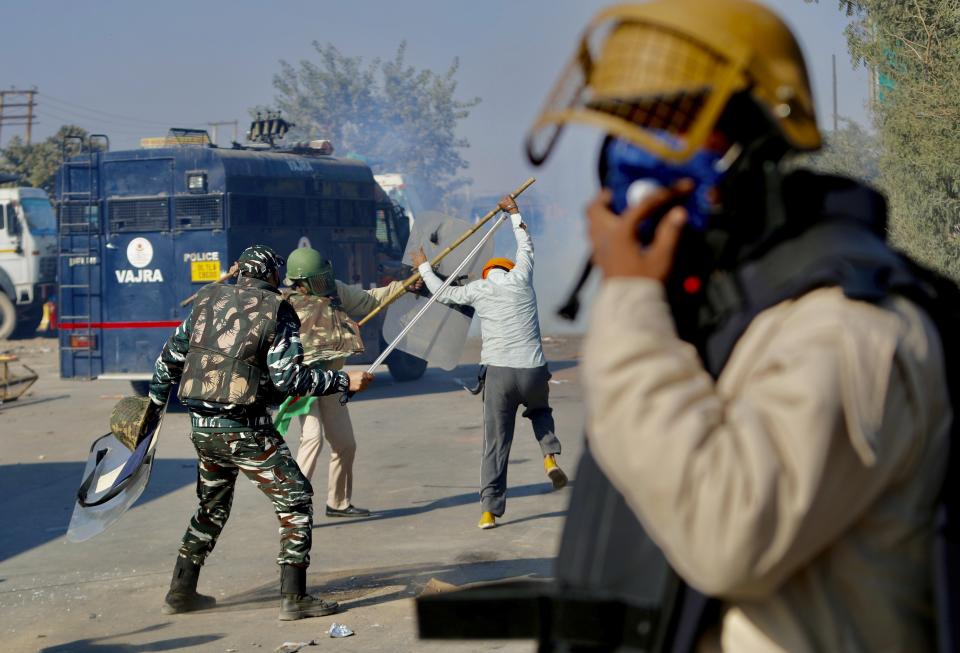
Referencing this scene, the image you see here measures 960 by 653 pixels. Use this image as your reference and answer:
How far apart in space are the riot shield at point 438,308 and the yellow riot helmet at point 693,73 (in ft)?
27.9

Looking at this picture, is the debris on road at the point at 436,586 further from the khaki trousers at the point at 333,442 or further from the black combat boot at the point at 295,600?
the khaki trousers at the point at 333,442

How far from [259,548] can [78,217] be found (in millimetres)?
8932

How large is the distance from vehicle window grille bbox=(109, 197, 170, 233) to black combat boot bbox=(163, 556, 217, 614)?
9.44m

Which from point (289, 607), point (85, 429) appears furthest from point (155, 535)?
point (85, 429)

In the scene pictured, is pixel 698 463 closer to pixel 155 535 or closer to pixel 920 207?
pixel 155 535

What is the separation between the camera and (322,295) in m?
9.27

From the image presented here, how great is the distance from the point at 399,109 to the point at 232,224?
3974 cm

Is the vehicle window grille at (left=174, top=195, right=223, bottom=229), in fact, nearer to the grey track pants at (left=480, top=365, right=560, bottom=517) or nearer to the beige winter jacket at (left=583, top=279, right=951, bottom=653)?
the grey track pants at (left=480, top=365, right=560, bottom=517)

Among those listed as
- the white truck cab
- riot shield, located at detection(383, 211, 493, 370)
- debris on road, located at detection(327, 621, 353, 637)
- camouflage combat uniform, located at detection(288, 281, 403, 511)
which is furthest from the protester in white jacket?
the white truck cab

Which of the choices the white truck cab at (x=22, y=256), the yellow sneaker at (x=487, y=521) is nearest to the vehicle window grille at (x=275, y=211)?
the yellow sneaker at (x=487, y=521)

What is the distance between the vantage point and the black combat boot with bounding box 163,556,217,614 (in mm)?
6820

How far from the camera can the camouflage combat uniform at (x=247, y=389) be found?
6582mm

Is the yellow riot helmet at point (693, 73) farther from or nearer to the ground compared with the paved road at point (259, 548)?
farther from the ground

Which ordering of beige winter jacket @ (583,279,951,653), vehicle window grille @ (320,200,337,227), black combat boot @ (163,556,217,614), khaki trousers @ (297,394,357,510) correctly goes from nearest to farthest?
beige winter jacket @ (583,279,951,653) → black combat boot @ (163,556,217,614) → khaki trousers @ (297,394,357,510) → vehicle window grille @ (320,200,337,227)
